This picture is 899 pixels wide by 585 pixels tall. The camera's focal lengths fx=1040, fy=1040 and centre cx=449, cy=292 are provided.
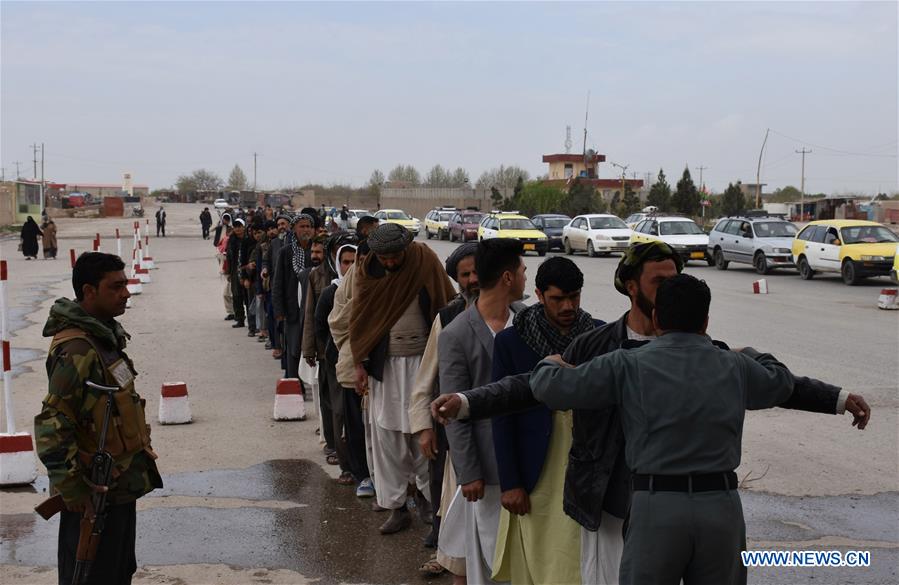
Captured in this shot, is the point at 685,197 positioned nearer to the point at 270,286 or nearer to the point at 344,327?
the point at 270,286

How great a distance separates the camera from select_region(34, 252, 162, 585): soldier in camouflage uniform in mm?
4031

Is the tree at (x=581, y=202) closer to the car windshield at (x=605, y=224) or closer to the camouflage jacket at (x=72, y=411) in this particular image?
the car windshield at (x=605, y=224)

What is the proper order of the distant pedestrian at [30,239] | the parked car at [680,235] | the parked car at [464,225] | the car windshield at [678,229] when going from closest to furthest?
1. the parked car at [680,235]
2. the car windshield at [678,229]
3. the distant pedestrian at [30,239]
4. the parked car at [464,225]

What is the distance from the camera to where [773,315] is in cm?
1791

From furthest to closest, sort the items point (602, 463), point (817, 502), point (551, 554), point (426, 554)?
point (817, 502)
point (426, 554)
point (551, 554)
point (602, 463)

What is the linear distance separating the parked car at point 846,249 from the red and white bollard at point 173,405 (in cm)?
1874

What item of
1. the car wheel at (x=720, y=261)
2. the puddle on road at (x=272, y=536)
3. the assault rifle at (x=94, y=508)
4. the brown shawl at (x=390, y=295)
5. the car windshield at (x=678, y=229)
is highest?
the brown shawl at (x=390, y=295)

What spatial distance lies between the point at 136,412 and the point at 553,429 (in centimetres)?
172

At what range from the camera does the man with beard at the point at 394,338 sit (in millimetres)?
6215

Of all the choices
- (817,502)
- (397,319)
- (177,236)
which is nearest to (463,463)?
(397,319)

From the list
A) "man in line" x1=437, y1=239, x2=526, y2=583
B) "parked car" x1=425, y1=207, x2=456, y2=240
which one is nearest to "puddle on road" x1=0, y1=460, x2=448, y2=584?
"man in line" x1=437, y1=239, x2=526, y2=583

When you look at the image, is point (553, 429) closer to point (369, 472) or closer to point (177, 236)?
point (369, 472)

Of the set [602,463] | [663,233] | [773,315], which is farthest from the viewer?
[663,233]

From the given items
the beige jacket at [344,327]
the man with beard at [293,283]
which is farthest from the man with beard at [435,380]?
the man with beard at [293,283]
